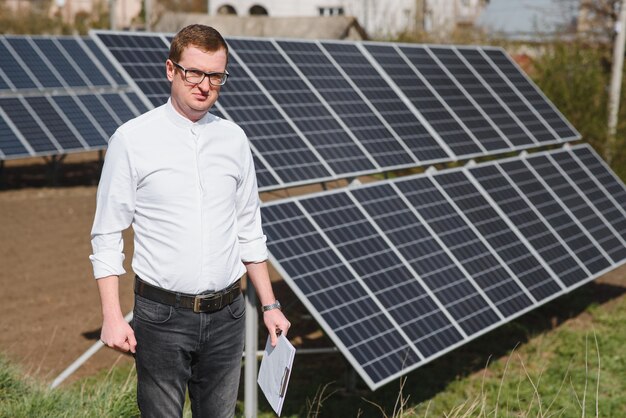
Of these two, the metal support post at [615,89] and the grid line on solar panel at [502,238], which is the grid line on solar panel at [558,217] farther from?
the metal support post at [615,89]

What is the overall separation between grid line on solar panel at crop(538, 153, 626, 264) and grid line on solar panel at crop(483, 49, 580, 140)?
1365 millimetres

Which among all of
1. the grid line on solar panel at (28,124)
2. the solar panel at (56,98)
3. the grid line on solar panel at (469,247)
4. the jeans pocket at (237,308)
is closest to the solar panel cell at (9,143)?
the solar panel at (56,98)

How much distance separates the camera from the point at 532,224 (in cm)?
982

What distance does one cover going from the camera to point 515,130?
11.8 metres

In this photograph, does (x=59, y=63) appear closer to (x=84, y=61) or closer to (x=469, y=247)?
(x=84, y=61)

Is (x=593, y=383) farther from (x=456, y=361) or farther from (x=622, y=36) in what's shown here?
(x=622, y=36)

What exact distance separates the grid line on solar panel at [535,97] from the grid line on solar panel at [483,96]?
76 centimetres

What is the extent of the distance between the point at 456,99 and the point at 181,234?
7.78 metres

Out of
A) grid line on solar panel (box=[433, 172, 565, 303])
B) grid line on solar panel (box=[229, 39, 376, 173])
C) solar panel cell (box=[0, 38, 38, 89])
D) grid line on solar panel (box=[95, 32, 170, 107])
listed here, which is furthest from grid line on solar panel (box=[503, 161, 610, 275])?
solar panel cell (box=[0, 38, 38, 89])

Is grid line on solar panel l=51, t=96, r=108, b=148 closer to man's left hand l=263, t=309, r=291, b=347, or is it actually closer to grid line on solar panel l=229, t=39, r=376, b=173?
grid line on solar panel l=229, t=39, r=376, b=173

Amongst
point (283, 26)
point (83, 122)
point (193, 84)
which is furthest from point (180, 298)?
point (283, 26)

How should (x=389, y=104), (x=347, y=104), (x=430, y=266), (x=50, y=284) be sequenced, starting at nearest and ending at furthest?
(x=430, y=266), (x=347, y=104), (x=389, y=104), (x=50, y=284)

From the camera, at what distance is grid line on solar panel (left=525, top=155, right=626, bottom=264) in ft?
34.4

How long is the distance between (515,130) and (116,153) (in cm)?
846
